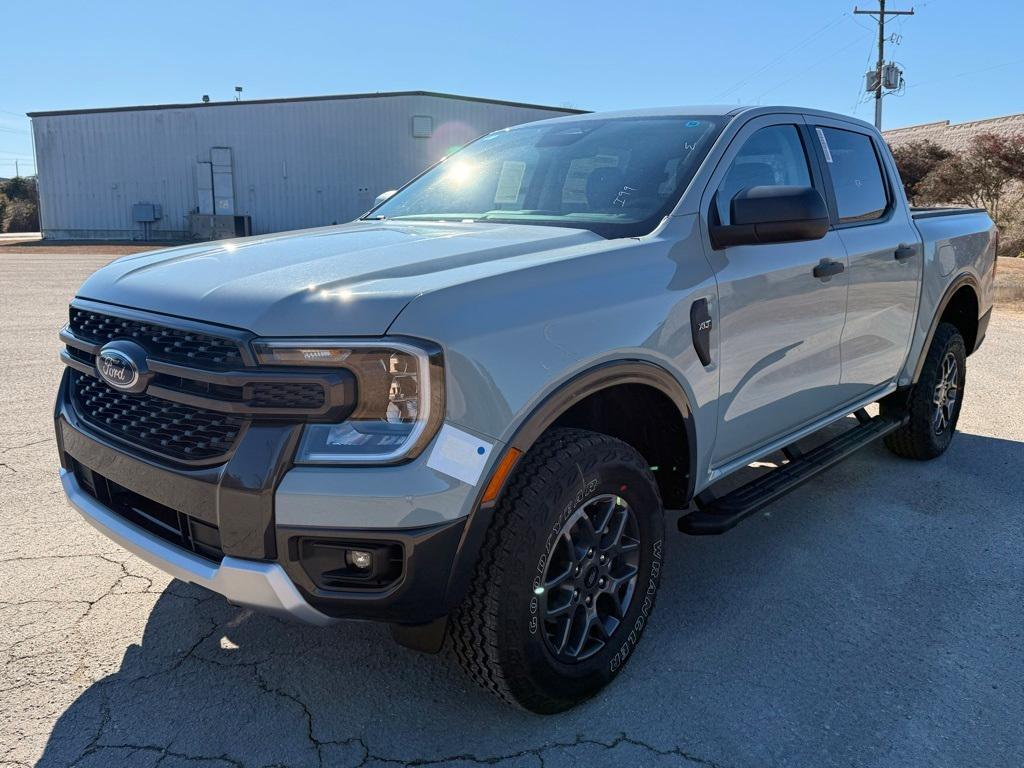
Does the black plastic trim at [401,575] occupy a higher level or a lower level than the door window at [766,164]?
lower

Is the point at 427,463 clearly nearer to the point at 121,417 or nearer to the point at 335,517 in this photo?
the point at 335,517

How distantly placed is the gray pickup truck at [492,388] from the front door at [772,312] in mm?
14

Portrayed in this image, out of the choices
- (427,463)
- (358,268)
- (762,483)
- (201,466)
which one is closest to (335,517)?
(427,463)

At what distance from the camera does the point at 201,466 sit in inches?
88.5

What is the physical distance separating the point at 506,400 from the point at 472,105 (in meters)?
33.5

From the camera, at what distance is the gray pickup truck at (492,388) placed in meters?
2.12

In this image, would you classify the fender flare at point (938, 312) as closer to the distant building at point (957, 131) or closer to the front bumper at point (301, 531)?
the front bumper at point (301, 531)

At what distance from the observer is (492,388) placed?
222 centimetres

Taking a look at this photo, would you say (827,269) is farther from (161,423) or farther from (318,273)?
(161,423)

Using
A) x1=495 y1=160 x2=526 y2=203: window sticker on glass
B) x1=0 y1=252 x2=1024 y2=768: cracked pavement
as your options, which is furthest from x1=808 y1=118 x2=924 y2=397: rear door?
x1=495 y1=160 x2=526 y2=203: window sticker on glass

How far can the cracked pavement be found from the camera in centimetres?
247

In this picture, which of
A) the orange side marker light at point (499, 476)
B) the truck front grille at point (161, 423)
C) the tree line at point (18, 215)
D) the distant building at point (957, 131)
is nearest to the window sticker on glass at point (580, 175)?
the orange side marker light at point (499, 476)

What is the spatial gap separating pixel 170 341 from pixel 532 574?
120 cm

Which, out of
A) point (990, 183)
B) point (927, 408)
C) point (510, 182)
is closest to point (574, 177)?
point (510, 182)
